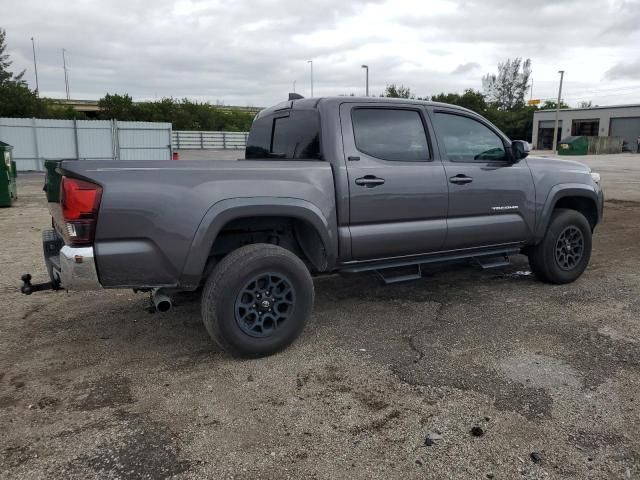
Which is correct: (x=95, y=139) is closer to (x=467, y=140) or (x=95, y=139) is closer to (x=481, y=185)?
(x=467, y=140)

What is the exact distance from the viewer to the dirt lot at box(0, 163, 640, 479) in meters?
2.55

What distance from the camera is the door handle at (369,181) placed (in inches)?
158

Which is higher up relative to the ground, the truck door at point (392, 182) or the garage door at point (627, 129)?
the garage door at point (627, 129)

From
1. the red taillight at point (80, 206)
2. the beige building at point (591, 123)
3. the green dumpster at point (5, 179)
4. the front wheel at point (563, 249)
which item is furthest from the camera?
the beige building at point (591, 123)

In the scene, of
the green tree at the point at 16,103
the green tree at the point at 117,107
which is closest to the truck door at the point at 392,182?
the green tree at the point at 16,103

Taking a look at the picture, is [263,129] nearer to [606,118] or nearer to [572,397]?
[572,397]

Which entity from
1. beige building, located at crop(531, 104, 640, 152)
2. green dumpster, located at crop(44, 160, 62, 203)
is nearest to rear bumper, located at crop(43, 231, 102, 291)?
green dumpster, located at crop(44, 160, 62, 203)

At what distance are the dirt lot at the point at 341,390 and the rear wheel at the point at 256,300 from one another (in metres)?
0.19

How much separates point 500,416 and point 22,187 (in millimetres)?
16582

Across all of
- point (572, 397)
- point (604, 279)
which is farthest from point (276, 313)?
point (604, 279)

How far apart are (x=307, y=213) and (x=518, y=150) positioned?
2.38 metres

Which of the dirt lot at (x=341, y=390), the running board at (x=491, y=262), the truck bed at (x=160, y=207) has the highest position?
the truck bed at (x=160, y=207)

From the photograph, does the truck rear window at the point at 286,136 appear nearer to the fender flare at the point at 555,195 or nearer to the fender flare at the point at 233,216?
the fender flare at the point at 233,216

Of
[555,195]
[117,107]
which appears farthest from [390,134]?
[117,107]
